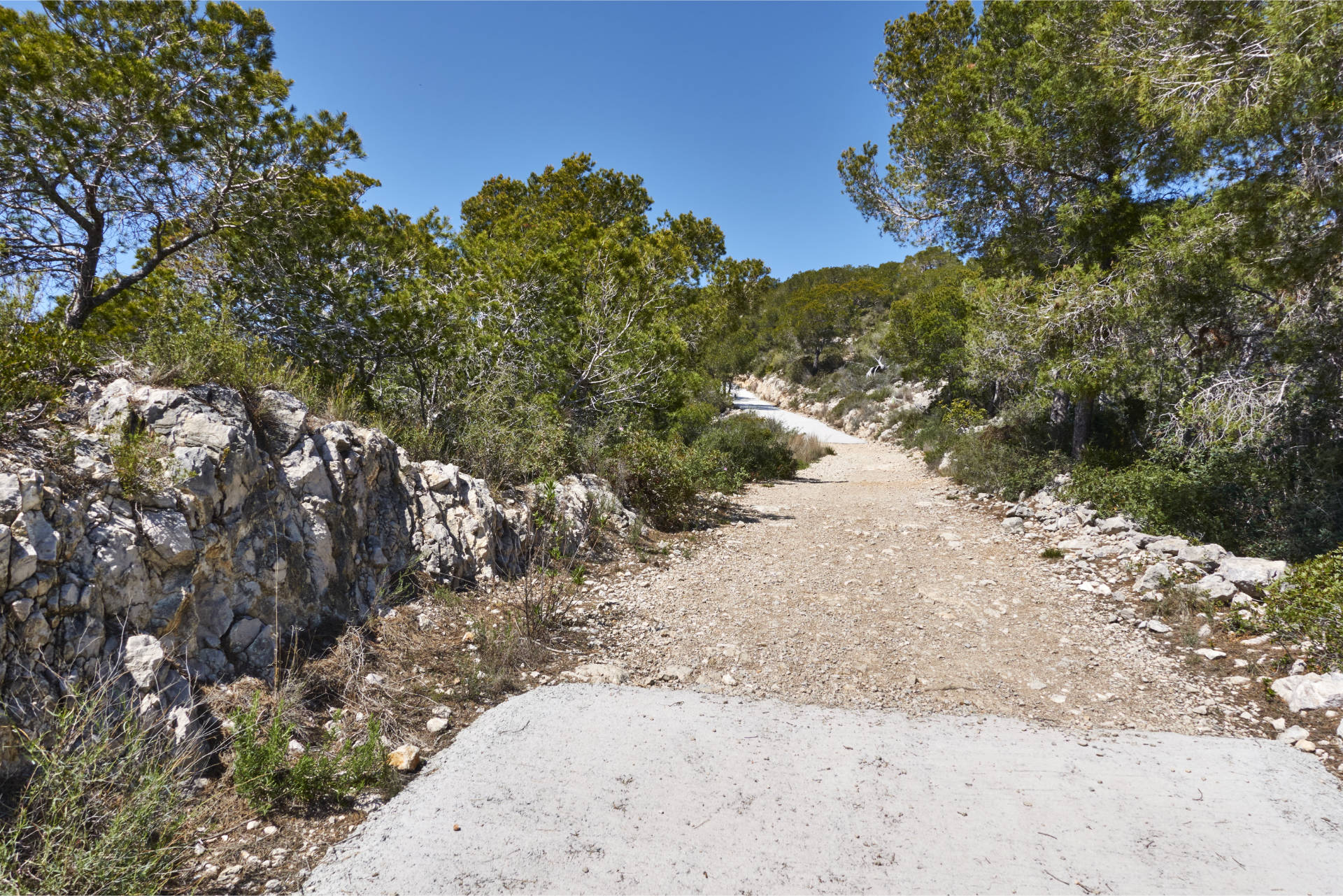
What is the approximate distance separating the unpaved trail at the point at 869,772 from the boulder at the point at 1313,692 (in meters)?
0.15

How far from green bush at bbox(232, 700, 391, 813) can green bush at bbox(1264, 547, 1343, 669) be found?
6225 millimetres

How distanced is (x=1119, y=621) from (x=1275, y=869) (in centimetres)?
324

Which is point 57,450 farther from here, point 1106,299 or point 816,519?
point 1106,299

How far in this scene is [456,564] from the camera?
547 centimetres

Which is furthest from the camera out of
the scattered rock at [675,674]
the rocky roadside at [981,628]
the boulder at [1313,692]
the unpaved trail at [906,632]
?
the scattered rock at [675,674]

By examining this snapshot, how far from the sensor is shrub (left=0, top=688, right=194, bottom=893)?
209cm

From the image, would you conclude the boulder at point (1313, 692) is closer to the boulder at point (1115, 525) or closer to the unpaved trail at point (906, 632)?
the unpaved trail at point (906, 632)

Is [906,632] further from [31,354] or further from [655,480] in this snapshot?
[31,354]

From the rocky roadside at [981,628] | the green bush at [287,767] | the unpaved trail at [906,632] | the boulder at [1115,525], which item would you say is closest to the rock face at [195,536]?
the green bush at [287,767]

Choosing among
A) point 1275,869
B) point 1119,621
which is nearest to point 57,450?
point 1275,869

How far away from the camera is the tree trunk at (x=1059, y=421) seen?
1076cm

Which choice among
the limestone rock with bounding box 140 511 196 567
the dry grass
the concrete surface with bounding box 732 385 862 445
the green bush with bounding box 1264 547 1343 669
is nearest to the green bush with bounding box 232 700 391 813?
the limestone rock with bounding box 140 511 196 567

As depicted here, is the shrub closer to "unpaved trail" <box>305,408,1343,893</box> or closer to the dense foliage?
"unpaved trail" <box>305,408,1343,893</box>

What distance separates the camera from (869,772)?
3217 millimetres
